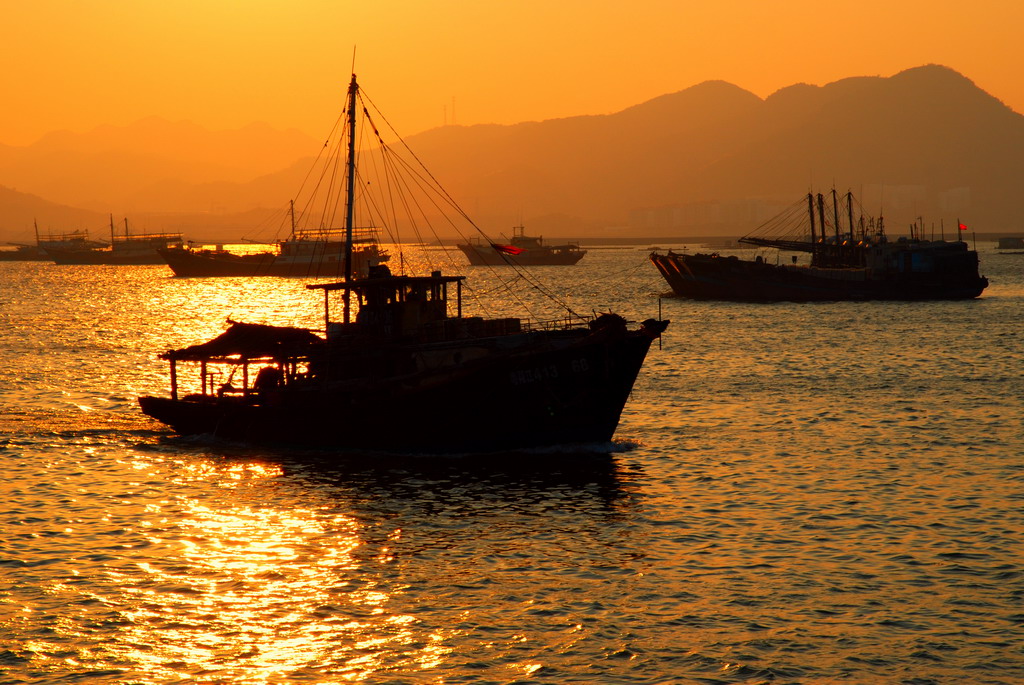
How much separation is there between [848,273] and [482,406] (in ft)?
325

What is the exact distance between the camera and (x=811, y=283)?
13050 centimetres

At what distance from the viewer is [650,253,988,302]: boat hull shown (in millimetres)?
129750

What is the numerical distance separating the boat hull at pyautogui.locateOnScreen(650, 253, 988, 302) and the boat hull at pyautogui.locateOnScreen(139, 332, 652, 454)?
3684 inches

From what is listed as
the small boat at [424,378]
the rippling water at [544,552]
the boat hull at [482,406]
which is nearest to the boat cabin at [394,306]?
the small boat at [424,378]

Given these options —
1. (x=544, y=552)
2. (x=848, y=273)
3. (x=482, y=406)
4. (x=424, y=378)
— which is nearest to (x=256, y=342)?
(x=424, y=378)

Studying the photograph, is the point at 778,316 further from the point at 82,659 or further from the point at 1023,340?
the point at 82,659

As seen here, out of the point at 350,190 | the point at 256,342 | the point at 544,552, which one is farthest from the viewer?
the point at 256,342

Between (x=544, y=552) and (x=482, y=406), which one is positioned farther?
(x=482, y=406)

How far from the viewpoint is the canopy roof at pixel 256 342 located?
43625 mm

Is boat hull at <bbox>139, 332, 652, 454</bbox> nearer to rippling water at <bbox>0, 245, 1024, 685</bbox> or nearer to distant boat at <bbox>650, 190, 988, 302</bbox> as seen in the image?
rippling water at <bbox>0, 245, 1024, 685</bbox>

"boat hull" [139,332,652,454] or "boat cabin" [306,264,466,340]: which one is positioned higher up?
"boat cabin" [306,264,466,340]

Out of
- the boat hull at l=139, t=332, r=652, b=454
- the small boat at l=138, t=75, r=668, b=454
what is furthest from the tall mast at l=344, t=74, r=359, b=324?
the boat hull at l=139, t=332, r=652, b=454

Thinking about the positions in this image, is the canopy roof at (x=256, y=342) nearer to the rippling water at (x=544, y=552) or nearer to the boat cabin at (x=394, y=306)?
the boat cabin at (x=394, y=306)

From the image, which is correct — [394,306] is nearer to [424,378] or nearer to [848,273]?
[424,378]
